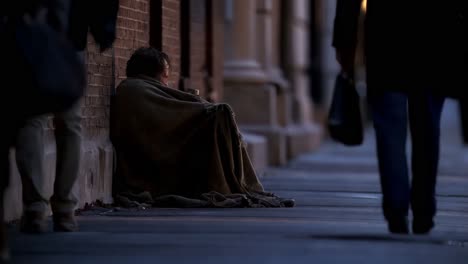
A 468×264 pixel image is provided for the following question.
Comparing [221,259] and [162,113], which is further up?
[162,113]

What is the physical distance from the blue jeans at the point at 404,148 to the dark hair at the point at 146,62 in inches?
123

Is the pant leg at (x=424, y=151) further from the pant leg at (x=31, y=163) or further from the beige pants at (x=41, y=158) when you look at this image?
the pant leg at (x=31, y=163)

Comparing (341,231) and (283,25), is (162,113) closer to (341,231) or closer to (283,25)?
(341,231)

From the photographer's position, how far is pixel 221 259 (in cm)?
729

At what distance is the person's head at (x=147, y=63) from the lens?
11516 millimetres

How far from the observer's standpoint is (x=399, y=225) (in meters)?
8.52

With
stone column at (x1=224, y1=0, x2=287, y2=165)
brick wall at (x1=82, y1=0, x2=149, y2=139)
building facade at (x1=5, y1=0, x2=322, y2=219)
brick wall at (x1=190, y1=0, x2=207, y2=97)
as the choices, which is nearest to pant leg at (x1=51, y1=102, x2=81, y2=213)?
building facade at (x1=5, y1=0, x2=322, y2=219)

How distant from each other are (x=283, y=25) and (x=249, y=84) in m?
5.17

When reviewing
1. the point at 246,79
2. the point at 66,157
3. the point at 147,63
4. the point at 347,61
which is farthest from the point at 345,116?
the point at 246,79

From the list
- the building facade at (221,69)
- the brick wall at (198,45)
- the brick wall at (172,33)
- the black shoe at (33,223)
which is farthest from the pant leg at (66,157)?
Answer: the brick wall at (198,45)

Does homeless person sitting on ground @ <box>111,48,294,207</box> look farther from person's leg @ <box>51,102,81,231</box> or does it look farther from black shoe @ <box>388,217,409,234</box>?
black shoe @ <box>388,217,409,234</box>

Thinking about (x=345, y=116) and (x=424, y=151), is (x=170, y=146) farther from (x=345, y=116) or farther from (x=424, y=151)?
(x=424, y=151)

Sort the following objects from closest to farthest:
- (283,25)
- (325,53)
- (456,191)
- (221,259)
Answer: (221,259) < (456,191) < (283,25) < (325,53)

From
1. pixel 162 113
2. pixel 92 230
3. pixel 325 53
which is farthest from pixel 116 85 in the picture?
pixel 325 53
